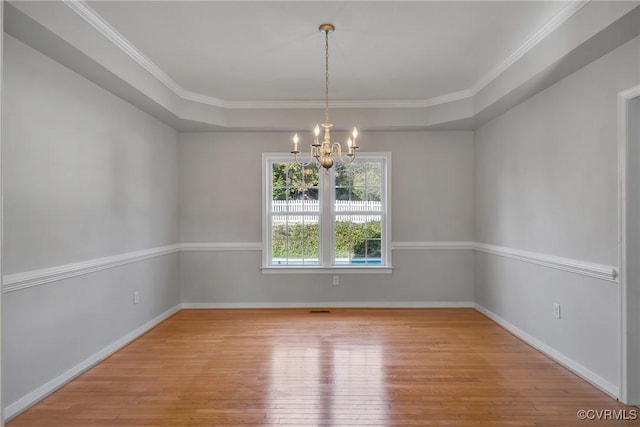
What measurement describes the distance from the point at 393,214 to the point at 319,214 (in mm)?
1004

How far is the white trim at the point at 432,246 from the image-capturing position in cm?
515

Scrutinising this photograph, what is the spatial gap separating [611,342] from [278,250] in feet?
12.2

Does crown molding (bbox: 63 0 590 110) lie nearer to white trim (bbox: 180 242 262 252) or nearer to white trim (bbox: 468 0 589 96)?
white trim (bbox: 468 0 589 96)

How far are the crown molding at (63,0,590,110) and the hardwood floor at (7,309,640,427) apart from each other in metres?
2.66

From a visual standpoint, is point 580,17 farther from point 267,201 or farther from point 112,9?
point 267,201

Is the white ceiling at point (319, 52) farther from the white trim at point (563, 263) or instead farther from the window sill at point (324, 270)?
the window sill at point (324, 270)

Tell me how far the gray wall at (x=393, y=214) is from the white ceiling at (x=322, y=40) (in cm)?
93

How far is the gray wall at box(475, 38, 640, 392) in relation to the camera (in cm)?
274

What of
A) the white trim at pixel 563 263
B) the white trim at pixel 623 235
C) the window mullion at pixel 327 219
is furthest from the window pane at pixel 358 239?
the white trim at pixel 623 235

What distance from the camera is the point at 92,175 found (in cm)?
330

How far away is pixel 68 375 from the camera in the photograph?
297cm

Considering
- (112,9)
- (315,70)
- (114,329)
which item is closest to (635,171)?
(315,70)

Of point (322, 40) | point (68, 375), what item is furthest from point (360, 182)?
point (68, 375)

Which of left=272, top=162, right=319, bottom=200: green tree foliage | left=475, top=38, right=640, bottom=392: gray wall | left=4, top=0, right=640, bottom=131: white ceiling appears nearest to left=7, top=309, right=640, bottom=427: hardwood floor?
left=475, top=38, right=640, bottom=392: gray wall
